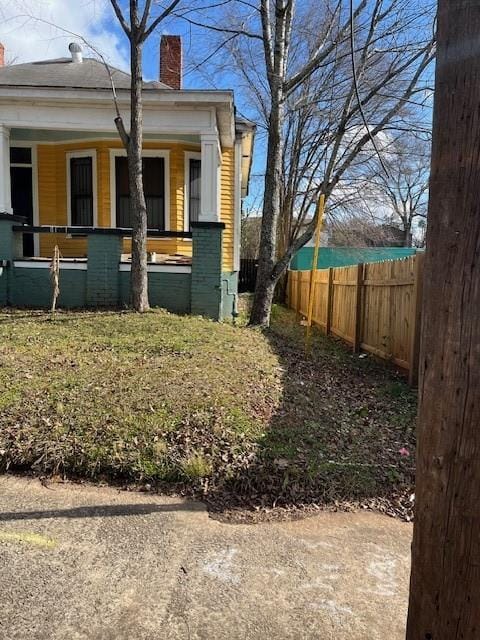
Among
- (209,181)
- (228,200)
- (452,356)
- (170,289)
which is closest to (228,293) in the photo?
(170,289)

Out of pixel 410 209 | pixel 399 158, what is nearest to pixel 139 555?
pixel 399 158

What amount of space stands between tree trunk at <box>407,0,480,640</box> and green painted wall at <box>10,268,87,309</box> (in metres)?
8.26

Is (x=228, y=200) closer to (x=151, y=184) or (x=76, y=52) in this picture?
(x=151, y=184)

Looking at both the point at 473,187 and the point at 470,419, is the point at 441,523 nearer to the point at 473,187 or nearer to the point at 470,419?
the point at 470,419

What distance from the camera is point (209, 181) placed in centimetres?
994

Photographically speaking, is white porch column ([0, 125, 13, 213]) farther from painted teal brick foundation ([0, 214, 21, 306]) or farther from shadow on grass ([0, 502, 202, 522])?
shadow on grass ([0, 502, 202, 522])

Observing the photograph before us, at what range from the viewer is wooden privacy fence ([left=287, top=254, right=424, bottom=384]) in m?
6.32

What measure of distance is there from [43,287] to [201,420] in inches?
241

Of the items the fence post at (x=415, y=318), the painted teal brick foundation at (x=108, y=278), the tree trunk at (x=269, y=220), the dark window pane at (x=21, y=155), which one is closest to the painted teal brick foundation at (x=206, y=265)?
the painted teal brick foundation at (x=108, y=278)

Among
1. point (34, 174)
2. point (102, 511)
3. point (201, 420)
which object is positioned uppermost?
point (34, 174)

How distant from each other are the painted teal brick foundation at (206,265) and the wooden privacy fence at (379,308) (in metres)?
2.12

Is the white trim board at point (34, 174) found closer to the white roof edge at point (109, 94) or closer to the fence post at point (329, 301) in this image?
the white roof edge at point (109, 94)

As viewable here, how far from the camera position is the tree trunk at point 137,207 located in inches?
327

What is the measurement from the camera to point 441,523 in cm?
151
